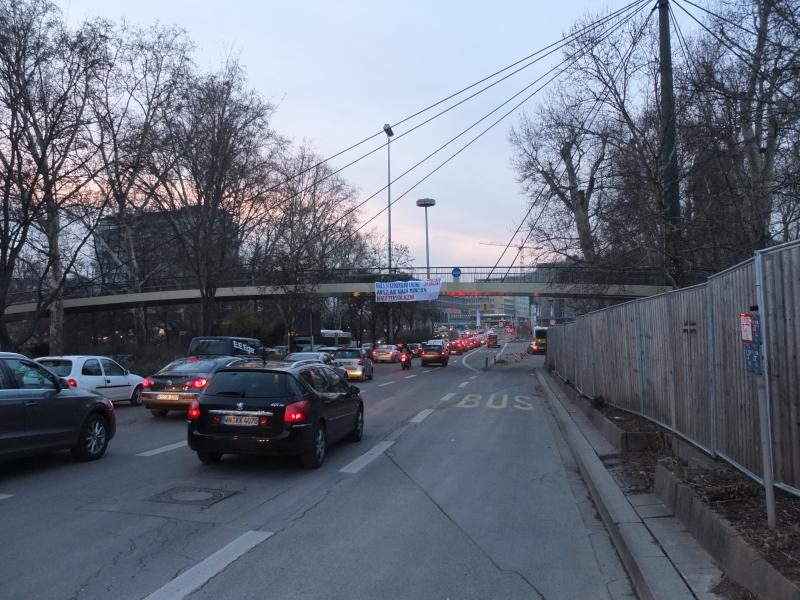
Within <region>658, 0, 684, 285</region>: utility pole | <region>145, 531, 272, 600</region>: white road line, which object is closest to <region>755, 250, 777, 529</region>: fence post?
<region>145, 531, 272, 600</region>: white road line

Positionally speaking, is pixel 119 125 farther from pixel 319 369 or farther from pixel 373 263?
pixel 373 263

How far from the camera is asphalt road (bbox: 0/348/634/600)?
4.91m

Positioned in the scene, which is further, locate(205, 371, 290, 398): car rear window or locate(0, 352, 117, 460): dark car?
locate(205, 371, 290, 398): car rear window

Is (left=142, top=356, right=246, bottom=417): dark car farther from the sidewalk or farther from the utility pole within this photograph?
the utility pole

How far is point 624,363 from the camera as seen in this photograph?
39.8 ft

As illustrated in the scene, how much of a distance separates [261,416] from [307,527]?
9.46 ft

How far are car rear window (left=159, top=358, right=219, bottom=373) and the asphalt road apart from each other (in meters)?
3.97

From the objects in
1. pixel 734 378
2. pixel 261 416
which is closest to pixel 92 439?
pixel 261 416

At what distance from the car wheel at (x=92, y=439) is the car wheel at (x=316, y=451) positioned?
3228mm

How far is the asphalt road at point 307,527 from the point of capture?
491cm

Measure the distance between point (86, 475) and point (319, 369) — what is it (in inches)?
152

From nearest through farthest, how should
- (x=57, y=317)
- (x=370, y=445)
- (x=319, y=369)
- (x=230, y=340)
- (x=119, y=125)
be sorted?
(x=319, y=369) → (x=370, y=445) → (x=230, y=340) → (x=119, y=125) → (x=57, y=317)

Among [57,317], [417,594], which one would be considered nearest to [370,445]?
[417,594]

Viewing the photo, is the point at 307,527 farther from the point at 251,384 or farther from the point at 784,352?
the point at 784,352
